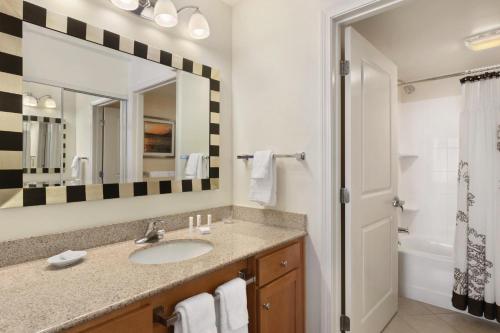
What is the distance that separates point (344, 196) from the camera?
1.62m

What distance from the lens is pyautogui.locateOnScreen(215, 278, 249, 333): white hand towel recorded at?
1.11m

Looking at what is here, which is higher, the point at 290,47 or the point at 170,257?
the point at 290,47

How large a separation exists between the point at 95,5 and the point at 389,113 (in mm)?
2002

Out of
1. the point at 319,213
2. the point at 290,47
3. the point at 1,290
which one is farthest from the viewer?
the point at 290,47

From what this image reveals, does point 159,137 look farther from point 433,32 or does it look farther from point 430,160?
point 430,160

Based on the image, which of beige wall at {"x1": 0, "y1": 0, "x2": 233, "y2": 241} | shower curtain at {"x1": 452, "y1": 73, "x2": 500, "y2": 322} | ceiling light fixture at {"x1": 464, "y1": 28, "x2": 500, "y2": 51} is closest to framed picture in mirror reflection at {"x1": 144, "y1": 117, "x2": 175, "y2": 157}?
beige wall at {"x1": 0, "y1": 0, "x2": 233, "y2": 241}

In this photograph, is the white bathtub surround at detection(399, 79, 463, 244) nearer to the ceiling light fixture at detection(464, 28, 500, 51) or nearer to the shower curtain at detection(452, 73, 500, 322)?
the ceiling light fixture at detection(464, 28, 500, 51)

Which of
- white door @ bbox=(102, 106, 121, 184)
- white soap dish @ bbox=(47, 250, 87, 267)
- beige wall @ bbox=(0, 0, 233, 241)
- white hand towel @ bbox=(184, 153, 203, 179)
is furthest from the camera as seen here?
white hand towel @ bbox=(184, 153, 203, 179)

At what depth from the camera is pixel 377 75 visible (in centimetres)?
Result: 195

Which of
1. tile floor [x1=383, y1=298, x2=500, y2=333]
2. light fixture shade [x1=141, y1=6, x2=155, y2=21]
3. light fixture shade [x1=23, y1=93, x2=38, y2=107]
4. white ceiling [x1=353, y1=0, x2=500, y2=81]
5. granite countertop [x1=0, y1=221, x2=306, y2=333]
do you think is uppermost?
white ceiling [x1=353, y1=0, x2=500, y2=81]


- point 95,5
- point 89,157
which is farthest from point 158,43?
point 89,157

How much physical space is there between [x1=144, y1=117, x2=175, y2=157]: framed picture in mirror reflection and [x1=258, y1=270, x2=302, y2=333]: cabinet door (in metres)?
0.95

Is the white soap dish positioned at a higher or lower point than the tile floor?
higher

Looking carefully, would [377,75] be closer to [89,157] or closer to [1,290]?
[89,157]
